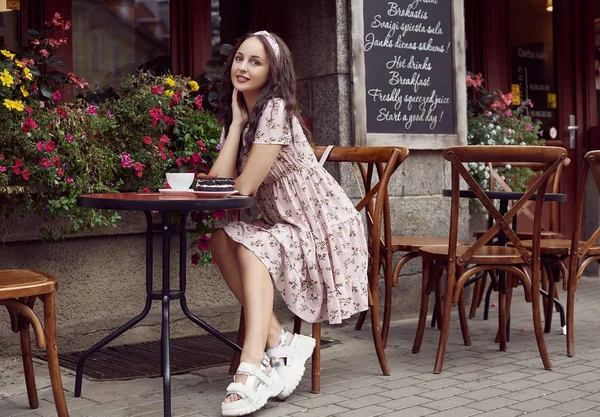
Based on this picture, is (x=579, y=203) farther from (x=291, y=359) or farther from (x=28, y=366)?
(x=28, y=366)

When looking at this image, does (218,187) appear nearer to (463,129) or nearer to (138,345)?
(138,345)

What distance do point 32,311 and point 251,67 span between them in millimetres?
1344

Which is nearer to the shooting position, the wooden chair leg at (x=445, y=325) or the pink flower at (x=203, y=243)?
the wooden chair leg at (x=445, y=325)

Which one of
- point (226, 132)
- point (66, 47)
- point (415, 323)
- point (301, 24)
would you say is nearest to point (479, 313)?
point (415, 323)

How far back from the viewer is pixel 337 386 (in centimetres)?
379

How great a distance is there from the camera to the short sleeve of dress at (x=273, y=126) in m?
3.57

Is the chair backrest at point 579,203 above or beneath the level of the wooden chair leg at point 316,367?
above

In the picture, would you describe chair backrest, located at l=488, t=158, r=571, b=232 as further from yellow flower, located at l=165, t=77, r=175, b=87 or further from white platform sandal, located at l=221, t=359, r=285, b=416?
white platform sandal, located at l=221, t=359, r=285, b=416

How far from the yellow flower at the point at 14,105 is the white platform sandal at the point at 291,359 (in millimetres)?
1490

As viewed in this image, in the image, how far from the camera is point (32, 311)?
3018 mm

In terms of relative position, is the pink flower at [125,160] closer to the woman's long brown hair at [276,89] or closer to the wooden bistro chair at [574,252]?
the woman's long brown hair at [276,89]

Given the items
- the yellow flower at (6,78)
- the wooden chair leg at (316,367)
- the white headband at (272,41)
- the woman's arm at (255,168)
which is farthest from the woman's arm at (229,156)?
the yellow flower at (6,78)

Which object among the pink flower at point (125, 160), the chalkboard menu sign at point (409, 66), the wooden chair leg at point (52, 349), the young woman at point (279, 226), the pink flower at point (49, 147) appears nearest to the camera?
the wooden chair leg at point (52, 349)

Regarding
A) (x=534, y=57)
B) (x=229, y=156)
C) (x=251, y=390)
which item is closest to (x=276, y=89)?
(x=229, y=156)
